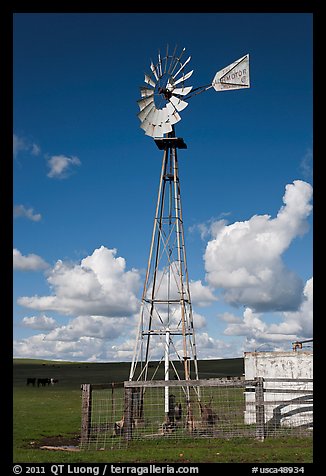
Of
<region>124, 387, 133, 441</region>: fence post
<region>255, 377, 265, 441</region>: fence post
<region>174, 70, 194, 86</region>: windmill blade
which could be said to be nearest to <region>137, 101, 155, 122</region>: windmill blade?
<region>174, 70, 194, 86</region>: windmill blade

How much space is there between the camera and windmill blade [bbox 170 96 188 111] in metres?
22.0

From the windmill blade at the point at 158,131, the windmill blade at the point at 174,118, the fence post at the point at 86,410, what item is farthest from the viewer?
the windmill blade at the point at 158,131

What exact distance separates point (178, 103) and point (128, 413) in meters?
11.3

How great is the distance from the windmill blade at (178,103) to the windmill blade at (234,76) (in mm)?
1277

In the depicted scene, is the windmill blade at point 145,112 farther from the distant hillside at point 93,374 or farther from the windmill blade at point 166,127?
the distant hillside at point 93,374

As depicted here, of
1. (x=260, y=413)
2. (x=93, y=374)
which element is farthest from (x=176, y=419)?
(x=93, y=374)

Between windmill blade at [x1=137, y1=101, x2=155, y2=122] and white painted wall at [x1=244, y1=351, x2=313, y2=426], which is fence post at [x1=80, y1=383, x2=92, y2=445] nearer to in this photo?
white painted wall at [x1=244, y1=351, x2=313, y2=426]

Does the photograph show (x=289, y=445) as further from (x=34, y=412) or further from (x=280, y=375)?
(x=34, y=412)

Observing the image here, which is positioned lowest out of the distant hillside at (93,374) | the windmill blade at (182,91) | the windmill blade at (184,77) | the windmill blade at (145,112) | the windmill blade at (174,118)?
the distant hillside at (93,374)

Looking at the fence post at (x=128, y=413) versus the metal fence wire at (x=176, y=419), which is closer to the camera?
the metal fence wire at (x=176, y=419)

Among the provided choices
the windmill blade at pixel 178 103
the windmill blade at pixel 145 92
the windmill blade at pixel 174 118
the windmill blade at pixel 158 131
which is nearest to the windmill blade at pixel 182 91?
the windmill blade at pixel 178 103

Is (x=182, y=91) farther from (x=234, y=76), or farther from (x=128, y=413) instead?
(x=128, y=413)

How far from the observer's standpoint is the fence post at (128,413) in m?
17.3
